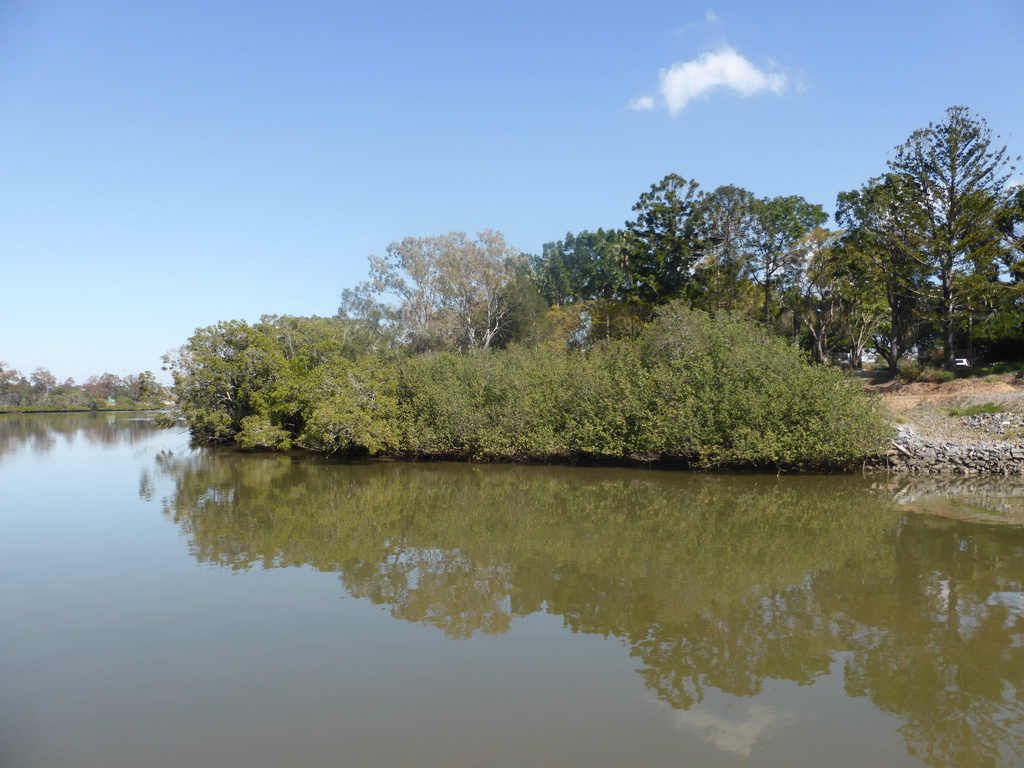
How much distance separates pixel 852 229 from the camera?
108 feet

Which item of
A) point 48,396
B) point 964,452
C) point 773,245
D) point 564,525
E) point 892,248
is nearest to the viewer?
point 564,525

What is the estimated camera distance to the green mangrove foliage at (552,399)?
1842cm

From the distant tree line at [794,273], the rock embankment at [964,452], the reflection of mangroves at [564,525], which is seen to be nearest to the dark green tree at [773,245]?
the distant tree line at [794,273]

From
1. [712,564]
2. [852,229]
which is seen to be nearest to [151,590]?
[712,564]

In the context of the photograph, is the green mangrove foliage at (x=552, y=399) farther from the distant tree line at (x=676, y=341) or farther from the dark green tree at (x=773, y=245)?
the dark green tree at (x=773, y=245)

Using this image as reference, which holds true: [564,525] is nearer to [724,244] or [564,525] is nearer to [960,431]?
[960,431]

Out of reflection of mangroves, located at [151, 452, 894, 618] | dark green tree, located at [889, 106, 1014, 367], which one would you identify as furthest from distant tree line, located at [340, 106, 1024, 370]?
reflection of mangroves, located at [151, 452, 894, 618]

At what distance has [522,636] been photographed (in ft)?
24.5

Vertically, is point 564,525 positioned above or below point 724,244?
below

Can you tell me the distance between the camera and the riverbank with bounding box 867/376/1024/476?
59.6ft

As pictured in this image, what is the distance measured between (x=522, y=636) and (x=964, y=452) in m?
16.5

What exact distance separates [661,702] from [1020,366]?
1048 inches

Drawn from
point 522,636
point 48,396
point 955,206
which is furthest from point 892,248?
point 48,396

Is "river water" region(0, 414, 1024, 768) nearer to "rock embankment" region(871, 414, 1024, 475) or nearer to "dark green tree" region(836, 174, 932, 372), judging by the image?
"rock embankment" region(871, 414, 1024, 475)
